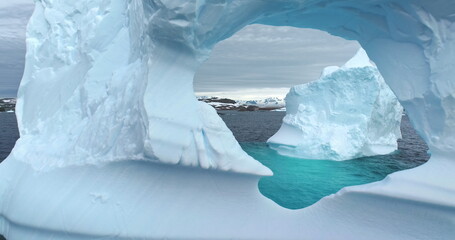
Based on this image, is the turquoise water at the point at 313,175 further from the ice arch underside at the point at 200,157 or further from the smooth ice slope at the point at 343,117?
the ice arch underside at the point at 200,157

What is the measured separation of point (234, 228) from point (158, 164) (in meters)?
1.41

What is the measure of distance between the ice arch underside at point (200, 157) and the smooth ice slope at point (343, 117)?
6936 mm

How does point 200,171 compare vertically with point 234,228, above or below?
above

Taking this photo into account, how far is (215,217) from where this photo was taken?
15.9 ft

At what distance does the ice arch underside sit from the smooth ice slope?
694 centimetres

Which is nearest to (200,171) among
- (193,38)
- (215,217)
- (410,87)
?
(215,217)

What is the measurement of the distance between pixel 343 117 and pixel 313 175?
4.17m

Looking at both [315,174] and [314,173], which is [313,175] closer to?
[315,174]

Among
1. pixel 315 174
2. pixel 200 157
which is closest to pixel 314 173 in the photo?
pixel 315 174

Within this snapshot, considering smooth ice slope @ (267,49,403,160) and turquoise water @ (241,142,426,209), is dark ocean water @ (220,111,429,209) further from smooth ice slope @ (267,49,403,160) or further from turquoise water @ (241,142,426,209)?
smooth ice slope @ (267,49,403,160)

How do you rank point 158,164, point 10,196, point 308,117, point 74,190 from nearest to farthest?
1. point 158,164
2. point 74,190
3. point 10,196
4. point 308,117

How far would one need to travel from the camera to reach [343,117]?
1279 cm

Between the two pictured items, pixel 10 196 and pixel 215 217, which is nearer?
pixel 215 217

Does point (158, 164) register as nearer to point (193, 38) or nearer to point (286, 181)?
point (193, 38)
